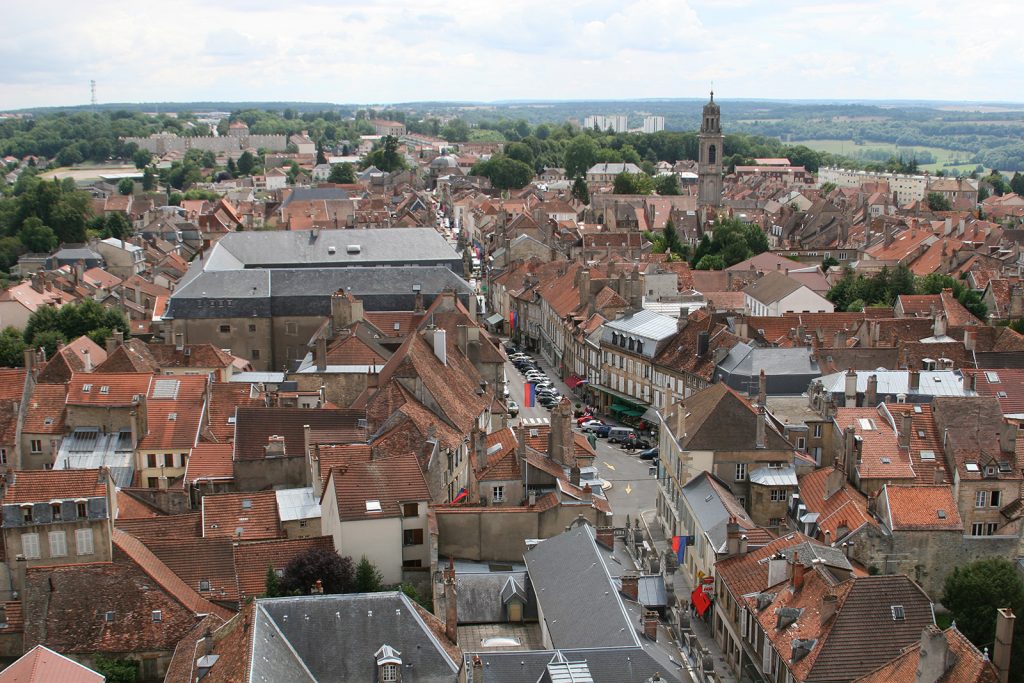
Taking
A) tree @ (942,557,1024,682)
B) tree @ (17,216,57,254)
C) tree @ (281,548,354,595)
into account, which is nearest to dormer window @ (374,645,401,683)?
tree @ (281,548,354,595)

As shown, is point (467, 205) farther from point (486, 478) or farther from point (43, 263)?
point (486, 478)

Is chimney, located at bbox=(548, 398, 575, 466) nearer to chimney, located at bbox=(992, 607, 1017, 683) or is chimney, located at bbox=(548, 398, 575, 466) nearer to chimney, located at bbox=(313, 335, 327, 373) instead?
chimney, located at bbox=(313, 335, 327, 373)

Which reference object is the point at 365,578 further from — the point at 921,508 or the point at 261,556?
the point at 921,508

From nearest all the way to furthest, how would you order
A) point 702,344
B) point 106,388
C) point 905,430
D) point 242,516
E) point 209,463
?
point 242,516, point 209,463, point 905,430, point 106,388, point 702,344

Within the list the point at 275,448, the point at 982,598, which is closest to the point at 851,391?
the point at 982,598

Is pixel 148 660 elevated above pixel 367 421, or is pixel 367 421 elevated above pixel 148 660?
pixel 367 421

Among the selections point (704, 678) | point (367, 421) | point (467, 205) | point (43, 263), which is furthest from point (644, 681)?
point (467, 205)
